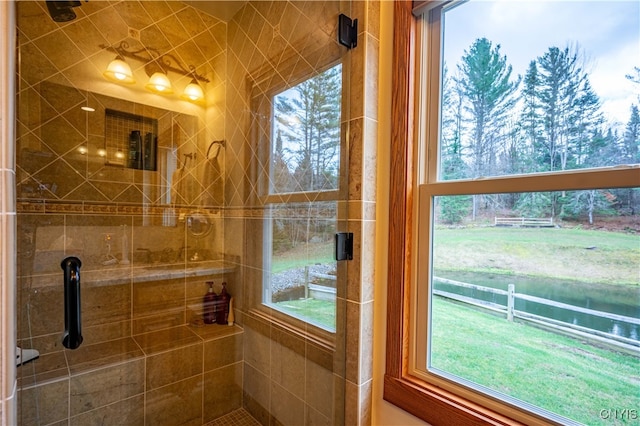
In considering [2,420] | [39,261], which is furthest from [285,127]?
[2,420]

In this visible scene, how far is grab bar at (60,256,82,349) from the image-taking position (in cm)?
125

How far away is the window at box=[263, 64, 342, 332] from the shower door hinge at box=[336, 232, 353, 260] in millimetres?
43

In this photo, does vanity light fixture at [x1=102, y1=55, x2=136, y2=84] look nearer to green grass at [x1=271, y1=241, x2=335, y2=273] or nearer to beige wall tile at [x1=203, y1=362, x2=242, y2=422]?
green grass at [x1=271, y1=241, x2=335, y2=273]

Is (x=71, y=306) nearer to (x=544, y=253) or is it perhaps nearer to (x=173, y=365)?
(x=173, y=365)

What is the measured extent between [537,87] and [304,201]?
2.99ft

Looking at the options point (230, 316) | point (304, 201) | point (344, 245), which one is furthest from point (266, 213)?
point (230, 316)

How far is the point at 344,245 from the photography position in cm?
115

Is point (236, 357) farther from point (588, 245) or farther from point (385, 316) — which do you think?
point (588, 245)

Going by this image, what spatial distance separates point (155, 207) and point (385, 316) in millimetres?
1452

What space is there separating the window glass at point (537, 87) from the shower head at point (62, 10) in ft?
5.68

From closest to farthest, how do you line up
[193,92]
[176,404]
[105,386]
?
[105,386]
[176,404]
[193,92]

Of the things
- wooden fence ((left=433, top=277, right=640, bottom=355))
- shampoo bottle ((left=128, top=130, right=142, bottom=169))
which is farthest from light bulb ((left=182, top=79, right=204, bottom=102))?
wooden fence ((left=433, top=277, right=640, bottom=355))

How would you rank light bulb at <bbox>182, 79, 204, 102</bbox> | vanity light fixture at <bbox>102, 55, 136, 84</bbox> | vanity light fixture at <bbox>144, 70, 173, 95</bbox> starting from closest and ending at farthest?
vanity light fixture at <bbox>102, 55, 136, 84</bbox> < vanity light fixture at <bbox>144, 70, 173, 95</bbox> < light bulb at <bbox>182, 79, 204, 102</bbox>

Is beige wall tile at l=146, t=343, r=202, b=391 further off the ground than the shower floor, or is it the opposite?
beige wall tile at l=146, t=343, r=202, b=391
